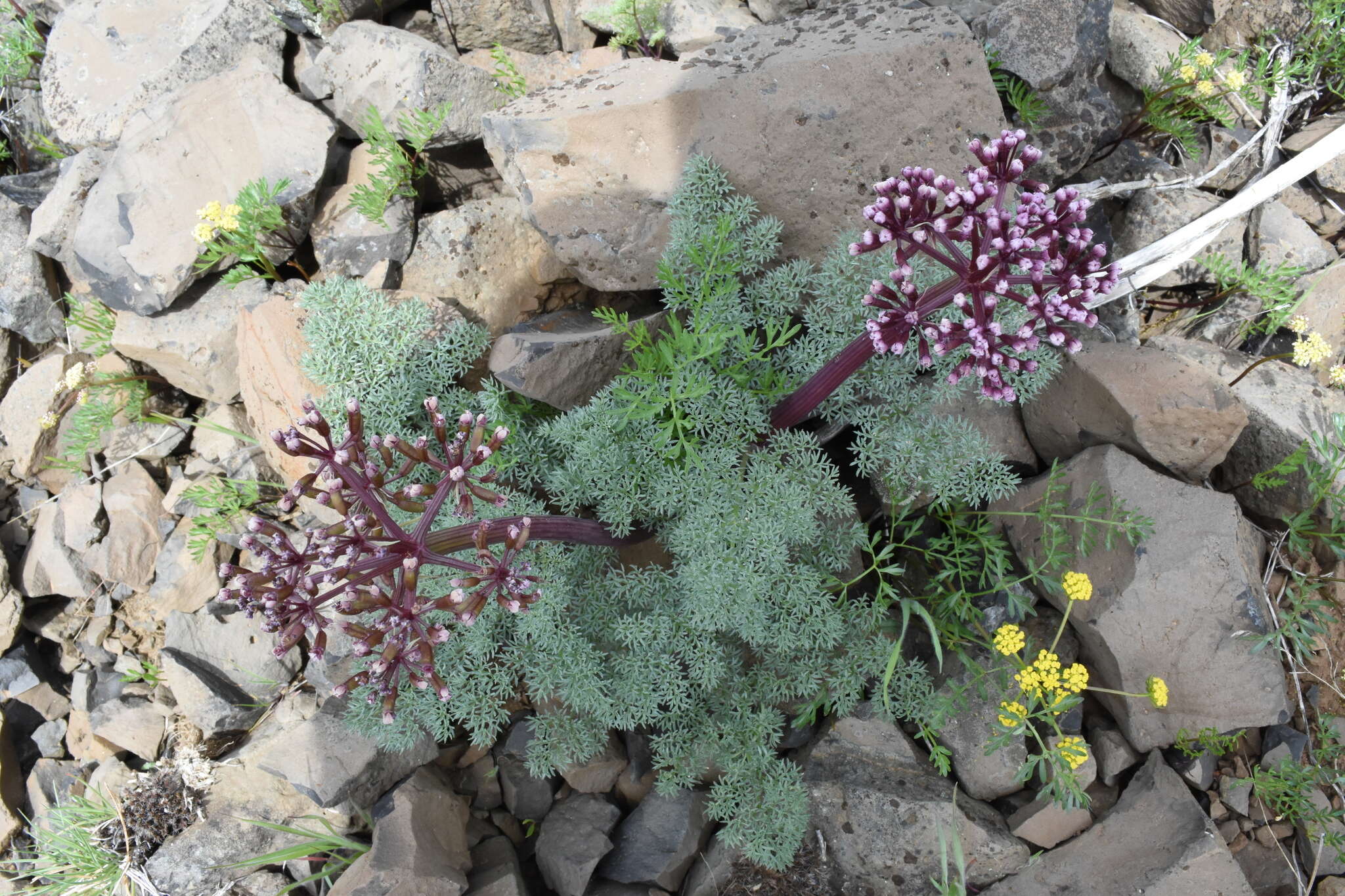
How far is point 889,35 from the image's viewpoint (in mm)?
5094

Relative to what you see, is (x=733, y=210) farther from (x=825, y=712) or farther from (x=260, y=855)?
(x=260, y=855)

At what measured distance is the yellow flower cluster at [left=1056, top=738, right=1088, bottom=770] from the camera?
169 inches

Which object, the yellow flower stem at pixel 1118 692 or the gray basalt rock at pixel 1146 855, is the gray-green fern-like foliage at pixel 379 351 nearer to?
the yellow flower stem at pixel 1118 692

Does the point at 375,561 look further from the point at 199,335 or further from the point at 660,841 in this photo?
the point at 199,335

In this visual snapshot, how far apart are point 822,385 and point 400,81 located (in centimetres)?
362

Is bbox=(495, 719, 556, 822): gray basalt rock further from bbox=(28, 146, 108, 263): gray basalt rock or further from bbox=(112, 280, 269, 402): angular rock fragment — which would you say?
bbox=(28, 146, 108, 263): gray basalt rock

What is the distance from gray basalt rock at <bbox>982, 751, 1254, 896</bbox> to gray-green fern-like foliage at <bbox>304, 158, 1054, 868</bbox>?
1043 mm

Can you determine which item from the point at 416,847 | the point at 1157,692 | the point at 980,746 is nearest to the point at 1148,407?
the point at 1157,692

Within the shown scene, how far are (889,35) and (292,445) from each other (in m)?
4.08

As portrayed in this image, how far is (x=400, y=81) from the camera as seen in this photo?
18.8 ft

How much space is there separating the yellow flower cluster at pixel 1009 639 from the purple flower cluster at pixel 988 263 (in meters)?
1.41

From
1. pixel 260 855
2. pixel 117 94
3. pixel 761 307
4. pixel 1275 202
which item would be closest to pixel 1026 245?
pixel 761 307

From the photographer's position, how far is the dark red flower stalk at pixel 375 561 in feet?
11.1

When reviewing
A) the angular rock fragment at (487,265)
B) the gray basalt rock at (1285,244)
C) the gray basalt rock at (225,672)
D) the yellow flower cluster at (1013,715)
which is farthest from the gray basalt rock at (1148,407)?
the gray basalt rock at (225,672)
